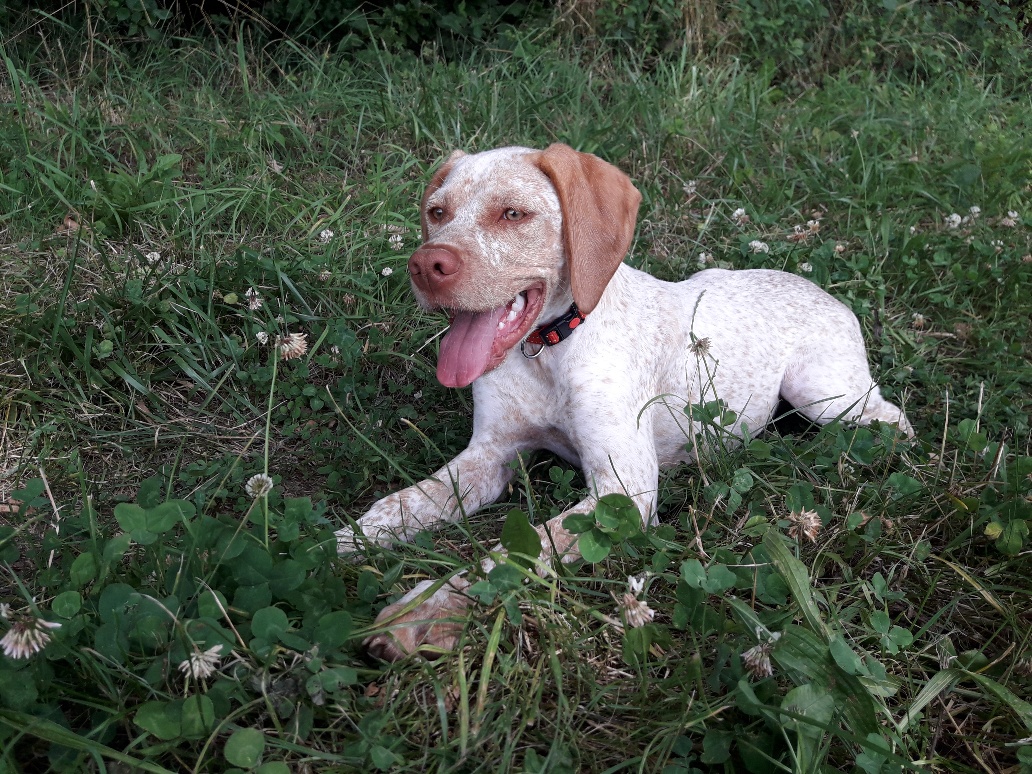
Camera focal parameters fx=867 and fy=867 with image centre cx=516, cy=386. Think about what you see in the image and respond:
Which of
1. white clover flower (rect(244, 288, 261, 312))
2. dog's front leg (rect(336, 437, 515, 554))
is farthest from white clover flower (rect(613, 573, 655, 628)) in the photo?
white clover flower (rect(244, 288, 261, 312))

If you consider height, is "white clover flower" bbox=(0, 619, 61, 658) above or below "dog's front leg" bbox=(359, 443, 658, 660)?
above

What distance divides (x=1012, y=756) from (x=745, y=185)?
11.3 ft

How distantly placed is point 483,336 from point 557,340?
0.85 ft

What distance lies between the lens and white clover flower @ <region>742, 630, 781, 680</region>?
1722mm

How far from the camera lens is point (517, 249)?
2480 mm

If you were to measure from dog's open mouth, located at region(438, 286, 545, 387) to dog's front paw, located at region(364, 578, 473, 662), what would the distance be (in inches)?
27.5

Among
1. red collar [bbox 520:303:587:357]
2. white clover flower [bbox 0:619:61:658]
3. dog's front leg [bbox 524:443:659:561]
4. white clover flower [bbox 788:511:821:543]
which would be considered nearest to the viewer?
white clover flower [bbox 0:619:61:658]

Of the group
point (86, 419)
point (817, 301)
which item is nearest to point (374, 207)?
point (86, 419)

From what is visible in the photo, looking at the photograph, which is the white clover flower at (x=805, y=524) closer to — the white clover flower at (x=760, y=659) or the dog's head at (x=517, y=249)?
the white clover flower at (x=760, y=659)

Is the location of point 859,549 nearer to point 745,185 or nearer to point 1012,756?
point 1012,756

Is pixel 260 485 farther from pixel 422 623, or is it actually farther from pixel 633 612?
pixel 633 612

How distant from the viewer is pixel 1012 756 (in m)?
1.79

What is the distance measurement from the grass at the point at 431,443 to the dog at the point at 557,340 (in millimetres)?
160

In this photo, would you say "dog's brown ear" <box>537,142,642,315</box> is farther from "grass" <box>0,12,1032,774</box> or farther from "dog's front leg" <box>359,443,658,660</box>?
"dog's front leg" <box>359,443,658,660</box>
